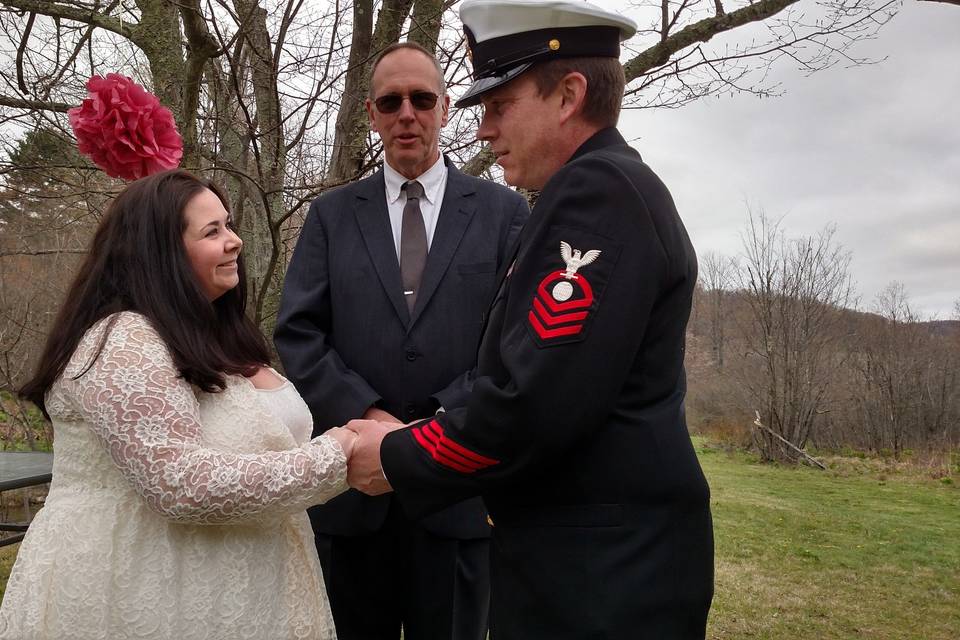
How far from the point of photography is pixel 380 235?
102 inches

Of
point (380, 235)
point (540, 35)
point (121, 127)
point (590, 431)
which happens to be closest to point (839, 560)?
point (380, 235)

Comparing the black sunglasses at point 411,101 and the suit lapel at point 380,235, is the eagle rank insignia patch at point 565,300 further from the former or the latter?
the black sunglasses at point 411,101

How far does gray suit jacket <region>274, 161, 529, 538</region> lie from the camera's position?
7.80ft

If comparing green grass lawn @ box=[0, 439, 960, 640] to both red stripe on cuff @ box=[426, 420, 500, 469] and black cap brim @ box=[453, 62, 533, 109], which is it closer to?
red stripe on cuff @ box=[426, 420, 500, 469]

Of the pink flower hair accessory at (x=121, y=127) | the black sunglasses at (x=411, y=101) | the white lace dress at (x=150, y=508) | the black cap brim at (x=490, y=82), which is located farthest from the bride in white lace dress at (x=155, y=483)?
the black sunglasses at (x=411, y=101)

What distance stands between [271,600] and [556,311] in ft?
3.45

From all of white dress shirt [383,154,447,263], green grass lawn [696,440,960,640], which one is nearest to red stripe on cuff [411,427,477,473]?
white dress shirt [383,154,447,263]

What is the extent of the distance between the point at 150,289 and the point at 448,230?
1.03 m

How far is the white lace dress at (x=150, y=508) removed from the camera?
166 centimetres

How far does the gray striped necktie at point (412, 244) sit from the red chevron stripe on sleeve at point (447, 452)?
876 mm

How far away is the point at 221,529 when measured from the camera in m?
1.83

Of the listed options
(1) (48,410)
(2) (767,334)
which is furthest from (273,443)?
(2) (767,334)

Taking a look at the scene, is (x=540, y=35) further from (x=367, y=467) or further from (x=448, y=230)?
(x=367, y=467)

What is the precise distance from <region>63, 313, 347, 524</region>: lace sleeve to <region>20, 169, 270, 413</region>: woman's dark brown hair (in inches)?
2.2
